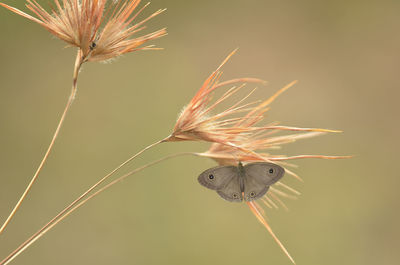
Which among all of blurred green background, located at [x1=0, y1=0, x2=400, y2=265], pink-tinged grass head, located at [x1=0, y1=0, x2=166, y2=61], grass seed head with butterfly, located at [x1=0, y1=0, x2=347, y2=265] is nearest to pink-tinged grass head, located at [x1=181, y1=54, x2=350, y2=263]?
grass seed head with butterfly, located at [x1=0, y1=0, x2=347, y2=265]

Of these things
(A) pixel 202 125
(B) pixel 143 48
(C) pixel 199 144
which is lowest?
(A) pixel 202 125

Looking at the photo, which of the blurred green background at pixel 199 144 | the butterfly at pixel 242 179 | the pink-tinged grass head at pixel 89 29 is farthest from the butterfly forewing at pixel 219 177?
the blurred green background at pixel 199 144

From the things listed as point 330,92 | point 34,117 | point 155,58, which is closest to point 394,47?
point 330,92

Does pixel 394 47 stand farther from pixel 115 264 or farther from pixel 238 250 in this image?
pixel 115 264

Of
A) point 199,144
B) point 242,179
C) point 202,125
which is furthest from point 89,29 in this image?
point 199,144

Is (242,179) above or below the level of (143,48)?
below

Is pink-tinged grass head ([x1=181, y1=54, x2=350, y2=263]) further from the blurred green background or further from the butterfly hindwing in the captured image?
the blurred green background

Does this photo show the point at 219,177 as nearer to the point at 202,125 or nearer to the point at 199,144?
the point at 202,125
